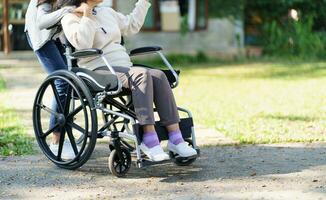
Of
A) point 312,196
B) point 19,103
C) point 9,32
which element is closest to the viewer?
point 312,196

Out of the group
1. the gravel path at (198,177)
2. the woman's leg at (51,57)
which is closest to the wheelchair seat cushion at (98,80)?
the woman's leg at (51,57)

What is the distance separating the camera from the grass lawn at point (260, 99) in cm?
666

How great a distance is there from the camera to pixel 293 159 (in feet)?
17.8

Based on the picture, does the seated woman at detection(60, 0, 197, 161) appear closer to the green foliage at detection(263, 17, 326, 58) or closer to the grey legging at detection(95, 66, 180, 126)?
the grey legging at detection(95, 66, 180, 126)

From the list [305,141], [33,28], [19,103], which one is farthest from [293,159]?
[19,103]

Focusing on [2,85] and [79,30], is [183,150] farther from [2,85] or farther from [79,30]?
[2,85]

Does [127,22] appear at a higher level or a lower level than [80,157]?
higher

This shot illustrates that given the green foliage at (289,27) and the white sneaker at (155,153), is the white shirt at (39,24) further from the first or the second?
the green foliage at (289,27)

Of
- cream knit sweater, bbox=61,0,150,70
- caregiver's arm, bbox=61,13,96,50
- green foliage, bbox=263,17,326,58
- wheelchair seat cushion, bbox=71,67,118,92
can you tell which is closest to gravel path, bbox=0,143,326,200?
wheelchair seat cushion, bbox=71,67,118,92

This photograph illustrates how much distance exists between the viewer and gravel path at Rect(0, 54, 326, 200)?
Result: 4.46 meters

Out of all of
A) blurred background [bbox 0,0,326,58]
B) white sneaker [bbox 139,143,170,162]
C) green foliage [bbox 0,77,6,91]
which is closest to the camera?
white sneaker [bbox 139,143,170,162]

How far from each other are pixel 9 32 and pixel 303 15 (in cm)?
650

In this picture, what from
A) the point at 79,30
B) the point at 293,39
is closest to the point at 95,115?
the point at 79,30

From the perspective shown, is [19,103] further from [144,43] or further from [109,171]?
[144,43]
